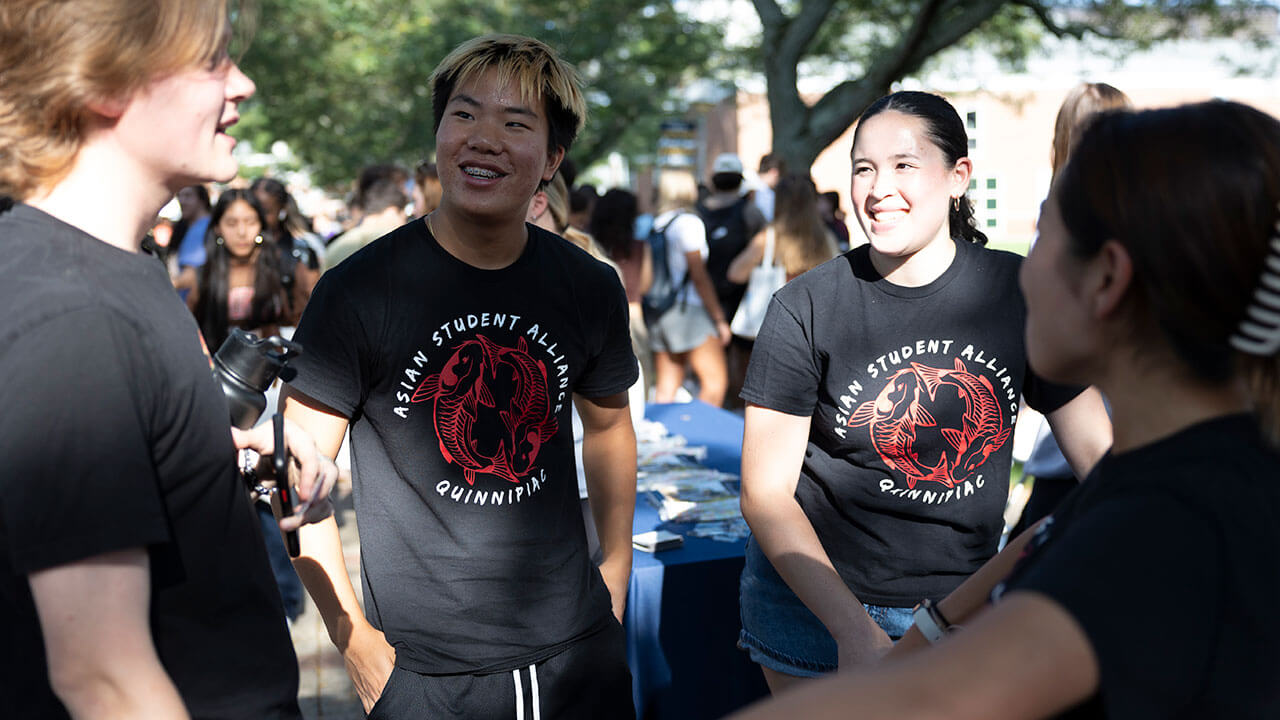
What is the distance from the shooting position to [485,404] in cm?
231

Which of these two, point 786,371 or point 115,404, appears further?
point 786,371

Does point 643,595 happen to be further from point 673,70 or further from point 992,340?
point 673,70

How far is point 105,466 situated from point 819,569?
1547 mm

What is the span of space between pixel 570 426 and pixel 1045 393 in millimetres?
1095

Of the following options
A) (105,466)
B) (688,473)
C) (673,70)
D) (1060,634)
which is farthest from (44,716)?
(673,70)

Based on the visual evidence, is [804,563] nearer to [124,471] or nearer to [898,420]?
[898,420]

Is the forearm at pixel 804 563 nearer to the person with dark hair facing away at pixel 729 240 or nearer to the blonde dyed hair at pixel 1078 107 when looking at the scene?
the blonde dyed hair at pixel 1078 107

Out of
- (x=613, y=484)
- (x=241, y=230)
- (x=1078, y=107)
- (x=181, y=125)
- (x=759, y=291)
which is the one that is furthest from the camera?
(x=759, y=291)

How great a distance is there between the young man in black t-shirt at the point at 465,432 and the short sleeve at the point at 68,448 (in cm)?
98

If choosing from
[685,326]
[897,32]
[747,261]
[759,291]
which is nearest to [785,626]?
[759,291]

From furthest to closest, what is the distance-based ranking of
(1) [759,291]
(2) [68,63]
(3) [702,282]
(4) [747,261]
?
(4) [747,261] → (3) [702,282] → (1) [759,291] → (2) [68,63]

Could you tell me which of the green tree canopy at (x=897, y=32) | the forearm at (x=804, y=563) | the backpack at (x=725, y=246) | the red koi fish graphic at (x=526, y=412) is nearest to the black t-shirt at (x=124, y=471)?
the red koi fish graphic at (x=526, y=412)

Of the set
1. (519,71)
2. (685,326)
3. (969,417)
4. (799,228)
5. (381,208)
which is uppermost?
(519,71)

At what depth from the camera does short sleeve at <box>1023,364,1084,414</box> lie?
96.9 inches
